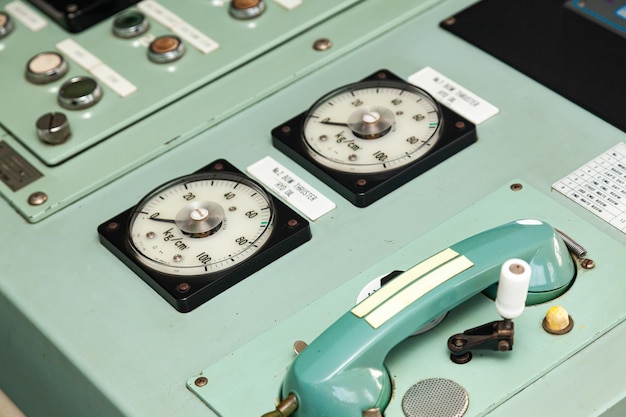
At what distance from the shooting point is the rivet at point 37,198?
2.07m

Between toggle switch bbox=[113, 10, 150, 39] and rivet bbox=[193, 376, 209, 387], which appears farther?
toggle switch bbox=[113, 10, 150, 39]

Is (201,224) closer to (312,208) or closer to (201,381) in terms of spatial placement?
(312,208)

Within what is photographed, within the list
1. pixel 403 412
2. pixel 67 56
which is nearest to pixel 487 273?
pixel 403 412

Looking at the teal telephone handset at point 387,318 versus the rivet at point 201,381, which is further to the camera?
the rivet at point 201,381

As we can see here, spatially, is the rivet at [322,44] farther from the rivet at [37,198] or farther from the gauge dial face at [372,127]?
the rivet at [37,198]

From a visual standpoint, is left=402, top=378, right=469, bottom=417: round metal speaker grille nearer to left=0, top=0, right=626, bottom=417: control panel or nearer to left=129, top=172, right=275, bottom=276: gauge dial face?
left=0, top=0, right=626, bottom=417: control panel

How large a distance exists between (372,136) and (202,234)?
37cm

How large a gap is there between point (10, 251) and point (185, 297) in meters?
0.40

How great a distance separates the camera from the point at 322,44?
2.30 m


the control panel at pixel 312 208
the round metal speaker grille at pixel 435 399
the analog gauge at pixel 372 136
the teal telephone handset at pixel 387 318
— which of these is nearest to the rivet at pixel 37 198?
the control panel at pixel 312 208

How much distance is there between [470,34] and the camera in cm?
229

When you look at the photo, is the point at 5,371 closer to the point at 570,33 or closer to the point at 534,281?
the point at 534,281

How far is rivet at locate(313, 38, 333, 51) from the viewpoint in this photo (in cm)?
230

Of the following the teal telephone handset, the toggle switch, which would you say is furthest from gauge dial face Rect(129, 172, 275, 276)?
the toggle switch
